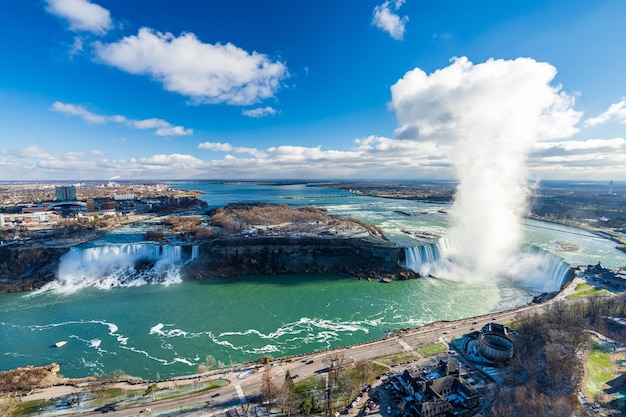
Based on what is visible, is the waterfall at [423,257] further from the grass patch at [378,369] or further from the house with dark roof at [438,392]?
the house with dark roof at [438,392]

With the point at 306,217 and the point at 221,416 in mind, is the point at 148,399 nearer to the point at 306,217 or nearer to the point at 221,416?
the point at 221,416

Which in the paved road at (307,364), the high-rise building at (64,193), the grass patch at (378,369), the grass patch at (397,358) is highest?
the high-rise building at (64,193)

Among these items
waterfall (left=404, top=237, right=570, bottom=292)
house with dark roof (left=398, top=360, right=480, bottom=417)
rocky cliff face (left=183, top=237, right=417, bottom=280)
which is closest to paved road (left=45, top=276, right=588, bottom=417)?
house with dark roof (left=398, top=360, right=480, bottom=417)

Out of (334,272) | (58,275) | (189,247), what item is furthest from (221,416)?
(58,275)

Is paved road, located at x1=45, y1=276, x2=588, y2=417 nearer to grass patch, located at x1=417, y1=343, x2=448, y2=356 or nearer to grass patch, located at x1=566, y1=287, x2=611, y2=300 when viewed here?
grass patch, located at x1=417, y1=343, x2=448, y2=356

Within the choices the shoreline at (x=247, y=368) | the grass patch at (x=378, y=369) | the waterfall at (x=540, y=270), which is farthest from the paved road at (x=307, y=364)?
the waterfall at (x=540, y=270)

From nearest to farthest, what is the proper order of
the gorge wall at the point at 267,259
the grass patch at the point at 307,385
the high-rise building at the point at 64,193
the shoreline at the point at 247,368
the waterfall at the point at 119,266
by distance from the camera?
1. the grass patch at the point at 307,385
2. the shoreline at the point at 247,368
3. the waterfall at the point at 119,266
4. the gorge wall at the point at 267,259
5. the high-rise building at the point at 64,193
